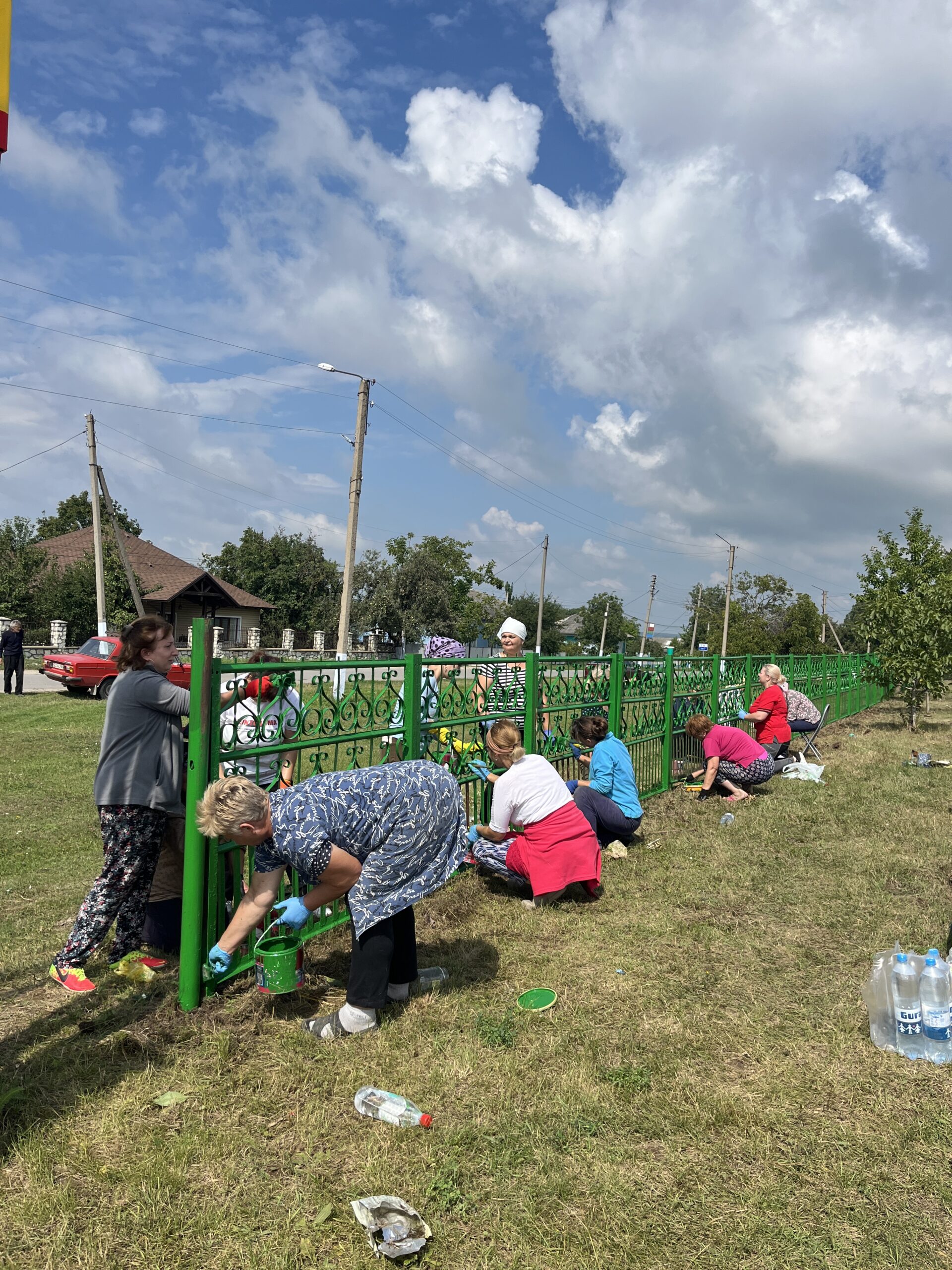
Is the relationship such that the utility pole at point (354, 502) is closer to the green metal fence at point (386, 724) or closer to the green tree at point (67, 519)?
the green metal fence at point (386, 724)

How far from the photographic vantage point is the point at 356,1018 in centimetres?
341

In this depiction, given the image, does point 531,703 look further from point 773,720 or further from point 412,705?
point 773,720

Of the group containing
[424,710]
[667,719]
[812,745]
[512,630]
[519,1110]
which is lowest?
[519,1110]

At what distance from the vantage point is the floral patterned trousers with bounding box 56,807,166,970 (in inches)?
148

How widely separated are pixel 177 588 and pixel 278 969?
3850 centimetres

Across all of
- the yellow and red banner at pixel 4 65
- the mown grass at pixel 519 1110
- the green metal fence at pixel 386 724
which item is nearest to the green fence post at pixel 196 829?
the green metal fence at pixel 386 724

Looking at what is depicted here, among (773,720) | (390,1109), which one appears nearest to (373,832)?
(390,1109)

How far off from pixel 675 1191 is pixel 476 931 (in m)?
2.25

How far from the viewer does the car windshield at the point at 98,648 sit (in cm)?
1778

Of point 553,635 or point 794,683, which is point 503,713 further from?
point 553,635

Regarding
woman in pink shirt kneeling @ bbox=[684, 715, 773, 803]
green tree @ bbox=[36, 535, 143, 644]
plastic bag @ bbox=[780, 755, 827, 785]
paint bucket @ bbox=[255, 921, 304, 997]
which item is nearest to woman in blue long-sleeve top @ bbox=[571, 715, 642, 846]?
woman in pink shirt kneeling @ bbox=[684, 715, 773, 803]

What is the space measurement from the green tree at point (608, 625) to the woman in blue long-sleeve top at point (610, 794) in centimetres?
7505

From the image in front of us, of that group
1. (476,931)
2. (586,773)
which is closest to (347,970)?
(476,931)

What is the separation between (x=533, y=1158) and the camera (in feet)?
8.66
